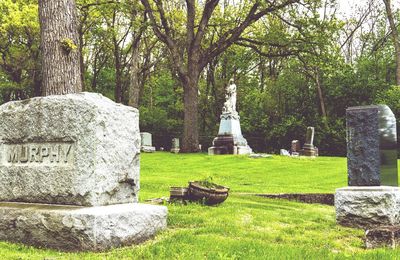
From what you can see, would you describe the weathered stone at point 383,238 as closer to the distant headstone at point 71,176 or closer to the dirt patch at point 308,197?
the distant headstone at point 71,176

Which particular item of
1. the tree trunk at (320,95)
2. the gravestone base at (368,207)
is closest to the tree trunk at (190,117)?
the tree trunk at (320,95)

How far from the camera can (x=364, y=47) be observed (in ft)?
127

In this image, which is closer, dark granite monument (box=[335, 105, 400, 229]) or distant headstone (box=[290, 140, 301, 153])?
dark granite monument (box=[335, 105, 400, 229])

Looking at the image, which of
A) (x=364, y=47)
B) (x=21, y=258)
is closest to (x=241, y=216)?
(x=21, y=258)

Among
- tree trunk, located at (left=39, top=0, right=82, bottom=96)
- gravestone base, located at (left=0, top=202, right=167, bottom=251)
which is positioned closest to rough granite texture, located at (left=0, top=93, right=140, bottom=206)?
gravestone base, located at (left=0, top=202, right=167, bottom=251)

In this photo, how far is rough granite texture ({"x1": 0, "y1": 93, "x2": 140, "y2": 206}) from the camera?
16.6 ft

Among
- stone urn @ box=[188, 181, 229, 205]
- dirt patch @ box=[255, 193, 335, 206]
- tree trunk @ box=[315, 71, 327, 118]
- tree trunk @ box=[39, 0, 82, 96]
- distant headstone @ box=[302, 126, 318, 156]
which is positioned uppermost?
tree trunk @ box=[315, 71, 327, 118]

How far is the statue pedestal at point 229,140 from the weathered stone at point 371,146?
16.9 metres

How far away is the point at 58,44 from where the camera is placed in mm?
8305

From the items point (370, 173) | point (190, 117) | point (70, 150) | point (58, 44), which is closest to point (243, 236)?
point (70, 150)

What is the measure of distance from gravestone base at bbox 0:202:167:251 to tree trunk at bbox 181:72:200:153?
818 inches

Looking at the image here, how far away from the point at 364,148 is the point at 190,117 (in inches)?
751

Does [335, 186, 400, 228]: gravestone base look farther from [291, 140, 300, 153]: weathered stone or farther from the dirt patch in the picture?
[291, 140, 300, 153]: weathered stone

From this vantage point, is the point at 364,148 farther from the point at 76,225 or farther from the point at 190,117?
the point at 190,117
